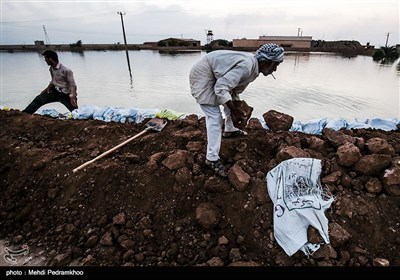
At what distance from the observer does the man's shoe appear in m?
2.14

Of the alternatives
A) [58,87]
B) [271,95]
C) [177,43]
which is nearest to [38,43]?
[177,43]

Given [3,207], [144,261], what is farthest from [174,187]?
[3,207]

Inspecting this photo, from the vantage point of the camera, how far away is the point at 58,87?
3838 millimetres

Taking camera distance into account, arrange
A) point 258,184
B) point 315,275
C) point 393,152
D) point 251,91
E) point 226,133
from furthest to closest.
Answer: point 251,91 → point 226,133 → point 393,152 → point 258,184 → point 315,275

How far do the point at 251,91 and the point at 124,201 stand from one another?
226 inches

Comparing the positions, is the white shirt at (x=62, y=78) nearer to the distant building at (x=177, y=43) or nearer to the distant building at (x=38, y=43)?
the distant building at (x=177, y=43)

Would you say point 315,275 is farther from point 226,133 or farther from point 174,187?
point 226,133

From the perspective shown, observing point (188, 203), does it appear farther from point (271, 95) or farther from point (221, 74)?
point (271, 95)

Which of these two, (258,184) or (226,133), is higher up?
(226,133)

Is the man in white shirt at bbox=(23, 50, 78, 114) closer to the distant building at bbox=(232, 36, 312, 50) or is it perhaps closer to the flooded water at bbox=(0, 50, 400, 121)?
the flooded water at bbox=(0, 50, 400, 121)

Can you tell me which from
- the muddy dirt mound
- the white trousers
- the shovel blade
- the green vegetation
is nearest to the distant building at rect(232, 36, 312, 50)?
the green vegetation

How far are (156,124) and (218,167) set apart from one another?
1.30 m

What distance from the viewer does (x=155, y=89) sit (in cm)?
760

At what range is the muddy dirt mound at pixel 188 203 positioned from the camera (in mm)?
1748
